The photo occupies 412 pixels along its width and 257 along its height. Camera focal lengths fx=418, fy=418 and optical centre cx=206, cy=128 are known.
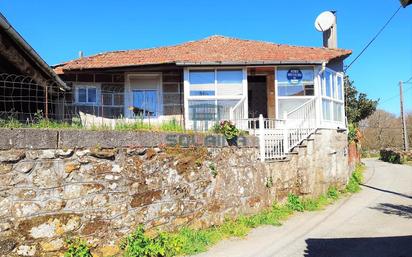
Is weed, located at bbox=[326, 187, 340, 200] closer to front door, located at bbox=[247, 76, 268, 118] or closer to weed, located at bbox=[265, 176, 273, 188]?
weed, located at bbox=[265, 176, 273, 188]

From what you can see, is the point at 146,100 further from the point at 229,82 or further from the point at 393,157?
the point at 393,157

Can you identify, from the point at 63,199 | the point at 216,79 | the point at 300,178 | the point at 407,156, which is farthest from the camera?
the point at 407,156

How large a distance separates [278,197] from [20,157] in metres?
7.56

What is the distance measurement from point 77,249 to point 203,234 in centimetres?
288

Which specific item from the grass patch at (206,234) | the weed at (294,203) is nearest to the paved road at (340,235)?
the grass patch at (206,234)

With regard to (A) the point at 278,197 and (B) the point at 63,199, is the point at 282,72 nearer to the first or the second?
(A) the point at 278,197

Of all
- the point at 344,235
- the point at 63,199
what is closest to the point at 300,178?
the point at 344,235

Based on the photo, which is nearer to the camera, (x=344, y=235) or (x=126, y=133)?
(x=126, y=133)

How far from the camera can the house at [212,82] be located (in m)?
14.7

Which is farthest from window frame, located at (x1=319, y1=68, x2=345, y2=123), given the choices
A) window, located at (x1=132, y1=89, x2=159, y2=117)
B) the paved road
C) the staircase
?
window, located at (x1=132, y1=89, x2=159, y2=117)

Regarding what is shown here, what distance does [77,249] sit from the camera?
19.6 ft

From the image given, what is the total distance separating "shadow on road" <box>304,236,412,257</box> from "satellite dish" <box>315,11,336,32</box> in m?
12.2

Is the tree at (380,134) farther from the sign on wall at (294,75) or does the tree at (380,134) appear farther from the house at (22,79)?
the house at (22,79)

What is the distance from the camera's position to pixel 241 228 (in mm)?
9180
